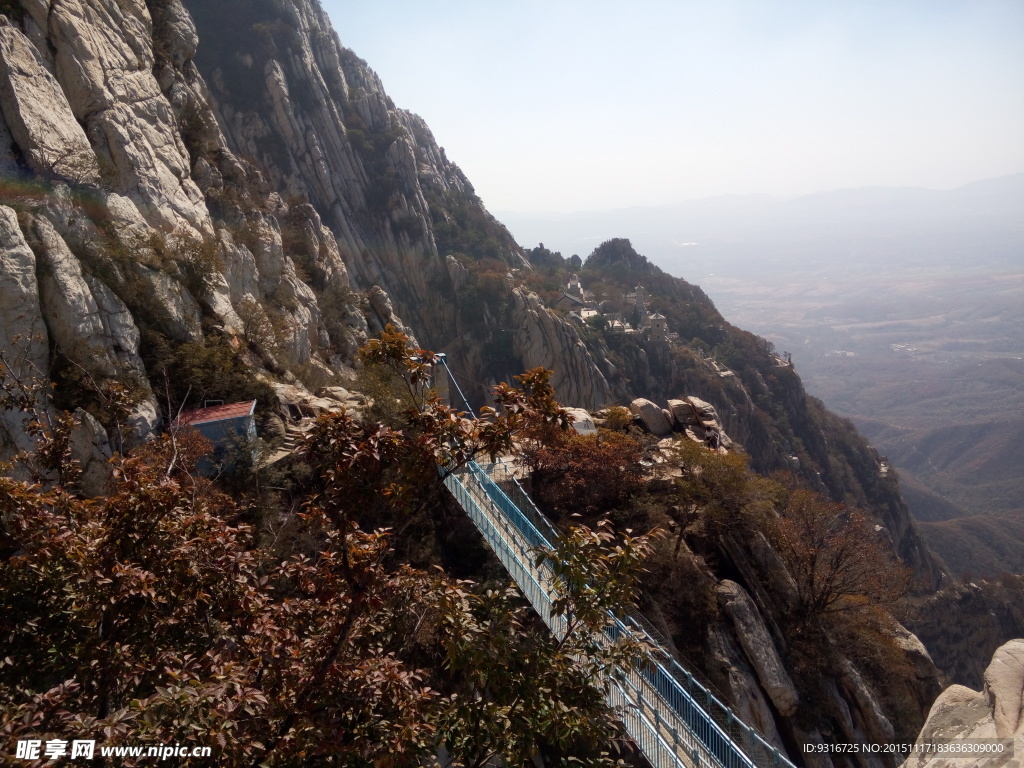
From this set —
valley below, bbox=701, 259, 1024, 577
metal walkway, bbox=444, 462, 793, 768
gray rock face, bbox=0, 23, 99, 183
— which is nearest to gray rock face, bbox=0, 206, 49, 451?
gray rock face, bbox=0, 23, 99, 183

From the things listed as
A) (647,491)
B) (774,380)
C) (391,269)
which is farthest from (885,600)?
(774,380)

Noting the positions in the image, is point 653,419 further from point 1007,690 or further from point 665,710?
point 1007,690

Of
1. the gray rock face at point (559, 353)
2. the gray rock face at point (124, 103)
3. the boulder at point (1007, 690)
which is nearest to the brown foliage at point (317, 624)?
the boulder at point (1007, 690)

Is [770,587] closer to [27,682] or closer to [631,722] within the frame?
[631,722]

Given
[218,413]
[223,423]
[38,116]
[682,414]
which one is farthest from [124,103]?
[682,414]

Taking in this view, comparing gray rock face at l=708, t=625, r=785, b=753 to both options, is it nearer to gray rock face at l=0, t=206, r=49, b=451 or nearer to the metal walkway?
the metal walkway

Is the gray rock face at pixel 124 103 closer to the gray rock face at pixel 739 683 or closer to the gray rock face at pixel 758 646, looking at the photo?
the gray rock face at pixel 758 646
